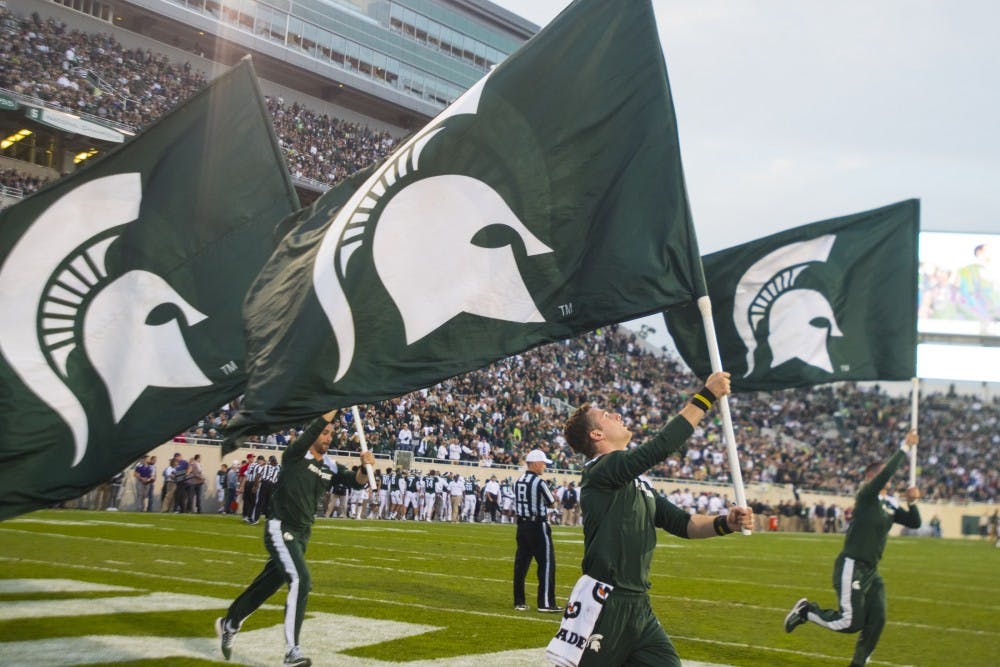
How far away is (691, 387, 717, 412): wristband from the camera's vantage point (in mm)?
4788

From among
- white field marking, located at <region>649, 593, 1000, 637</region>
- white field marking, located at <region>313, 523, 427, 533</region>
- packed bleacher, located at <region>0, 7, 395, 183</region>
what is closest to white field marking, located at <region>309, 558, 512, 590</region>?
white field marking, located at <region>649, 593, 1000, 637</region>

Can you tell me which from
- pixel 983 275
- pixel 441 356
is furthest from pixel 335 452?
pixel 983 275

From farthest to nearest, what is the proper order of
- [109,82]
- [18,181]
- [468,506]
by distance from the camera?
[109,82], [468,506], [18,181]

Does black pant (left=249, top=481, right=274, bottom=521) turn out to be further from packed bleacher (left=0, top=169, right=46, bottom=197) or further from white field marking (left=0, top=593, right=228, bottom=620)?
packed bleacher (left=0, top=169, right=46, bottom=197)

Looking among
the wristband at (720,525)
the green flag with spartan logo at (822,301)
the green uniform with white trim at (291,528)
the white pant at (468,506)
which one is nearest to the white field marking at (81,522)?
the green uniform with white trim at (291,528)

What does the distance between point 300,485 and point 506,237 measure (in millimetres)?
3325

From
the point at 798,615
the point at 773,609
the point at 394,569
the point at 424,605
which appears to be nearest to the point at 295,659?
the point at 424,605

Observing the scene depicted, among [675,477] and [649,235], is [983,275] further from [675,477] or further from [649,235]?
[649,235]

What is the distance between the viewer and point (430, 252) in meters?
6.46

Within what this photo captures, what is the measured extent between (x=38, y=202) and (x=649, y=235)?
447 centimetres

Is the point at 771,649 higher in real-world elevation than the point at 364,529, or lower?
higher

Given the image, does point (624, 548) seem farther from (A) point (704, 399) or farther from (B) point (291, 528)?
(B) point (291, 528)

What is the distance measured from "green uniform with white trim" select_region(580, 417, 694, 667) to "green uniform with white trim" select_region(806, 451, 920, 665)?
4.59 metres

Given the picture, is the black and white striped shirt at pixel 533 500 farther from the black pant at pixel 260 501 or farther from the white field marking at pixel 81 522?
the black pant at pixel 260 501
